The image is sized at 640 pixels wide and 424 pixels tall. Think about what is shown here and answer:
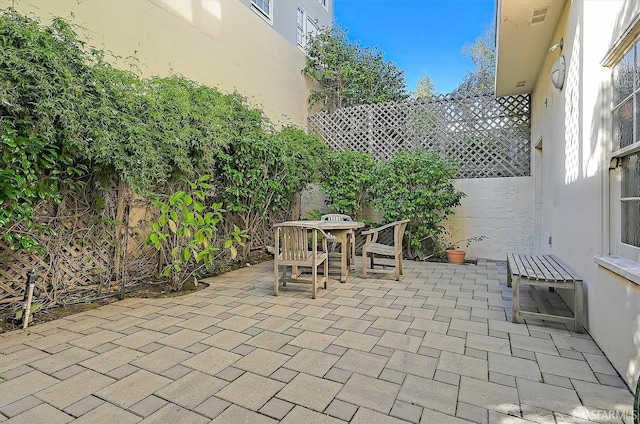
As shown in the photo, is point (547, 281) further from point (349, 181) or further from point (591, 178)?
point (349, 181)

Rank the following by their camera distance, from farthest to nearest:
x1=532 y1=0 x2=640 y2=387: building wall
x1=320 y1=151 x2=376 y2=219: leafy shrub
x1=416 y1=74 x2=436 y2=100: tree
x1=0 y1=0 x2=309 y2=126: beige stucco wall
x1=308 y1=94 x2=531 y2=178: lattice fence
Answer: x1=416 y1=74 x2=436 y2=100: tree, x1=320 y1=151 x2=376 y2=219: leafy shrub, x1=308 y1=94 x2=531 y2=178: lattice fence, x1=0 y1=0 x2=309 y2=126: beige stucco wall, x1=532 y1=0 x2=640 y2=387: building wall

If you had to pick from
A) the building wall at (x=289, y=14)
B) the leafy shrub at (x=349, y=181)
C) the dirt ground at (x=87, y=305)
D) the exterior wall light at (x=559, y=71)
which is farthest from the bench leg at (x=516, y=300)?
the building wall at (x=289, y=14)

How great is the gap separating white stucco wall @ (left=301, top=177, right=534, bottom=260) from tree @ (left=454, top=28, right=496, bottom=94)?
564 centimetres

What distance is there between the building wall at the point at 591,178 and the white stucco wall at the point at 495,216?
6.82 ft

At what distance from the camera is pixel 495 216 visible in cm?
577

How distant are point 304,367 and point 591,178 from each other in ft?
8.09

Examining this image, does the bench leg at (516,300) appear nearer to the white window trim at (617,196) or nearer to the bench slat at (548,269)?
the bench slat at (548,269)

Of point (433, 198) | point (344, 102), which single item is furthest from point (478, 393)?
point (344, 102)

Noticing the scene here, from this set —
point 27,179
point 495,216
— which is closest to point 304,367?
point 27,179

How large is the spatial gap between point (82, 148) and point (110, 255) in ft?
4.29

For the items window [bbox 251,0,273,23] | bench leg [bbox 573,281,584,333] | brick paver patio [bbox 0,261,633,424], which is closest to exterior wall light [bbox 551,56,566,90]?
bench leg [bbox 573,281,584,333]

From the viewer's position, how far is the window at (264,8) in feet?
21.2

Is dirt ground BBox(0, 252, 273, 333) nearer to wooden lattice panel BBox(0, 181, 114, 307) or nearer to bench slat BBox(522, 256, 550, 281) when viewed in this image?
wooden lattice panel BBox(0, 181, 114, 307)

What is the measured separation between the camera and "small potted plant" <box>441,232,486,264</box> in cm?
556
